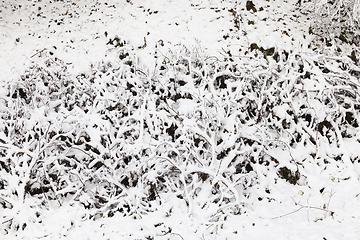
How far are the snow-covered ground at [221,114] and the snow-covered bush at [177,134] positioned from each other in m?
0.03

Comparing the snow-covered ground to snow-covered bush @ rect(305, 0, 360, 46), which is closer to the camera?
the snow-covered ground

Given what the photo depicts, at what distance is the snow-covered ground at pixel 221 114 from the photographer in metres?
3.30

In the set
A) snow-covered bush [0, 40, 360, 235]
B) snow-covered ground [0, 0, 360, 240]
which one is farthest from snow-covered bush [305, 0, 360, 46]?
snow-covered bush [0, 40, 360, 235]

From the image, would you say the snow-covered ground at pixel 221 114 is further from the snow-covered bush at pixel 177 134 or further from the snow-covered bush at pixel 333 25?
the snow-covered bush at pixel 333 25

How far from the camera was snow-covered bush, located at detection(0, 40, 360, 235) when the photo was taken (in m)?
3.67

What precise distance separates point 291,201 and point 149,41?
4.67 metres

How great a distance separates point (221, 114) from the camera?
4.20 meters

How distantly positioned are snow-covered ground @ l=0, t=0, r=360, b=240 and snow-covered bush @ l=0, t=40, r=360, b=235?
27 millimetres

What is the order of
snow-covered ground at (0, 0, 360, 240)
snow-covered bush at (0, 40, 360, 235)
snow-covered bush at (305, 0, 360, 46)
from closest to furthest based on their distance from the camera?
snow-covered ground at (0, 0, 360, 240), snow-covered bush at (0, 40, 360, 235), snow-covered bush at (305, 0, 360, 46)

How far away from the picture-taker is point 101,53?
6113 mm

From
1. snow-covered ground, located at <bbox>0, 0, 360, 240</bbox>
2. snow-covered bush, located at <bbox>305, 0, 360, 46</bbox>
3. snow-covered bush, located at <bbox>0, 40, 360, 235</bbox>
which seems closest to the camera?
snow-covered ground, located at <bbox>0, 0, 360, 240</bbox>

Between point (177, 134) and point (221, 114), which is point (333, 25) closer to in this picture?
point (221, 114)

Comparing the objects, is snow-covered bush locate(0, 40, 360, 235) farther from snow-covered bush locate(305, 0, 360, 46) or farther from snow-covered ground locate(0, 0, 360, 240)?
snow-covered bush locate(305, 0, 360, 46)

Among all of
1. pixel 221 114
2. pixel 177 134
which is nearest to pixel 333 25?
pixel 221 114
